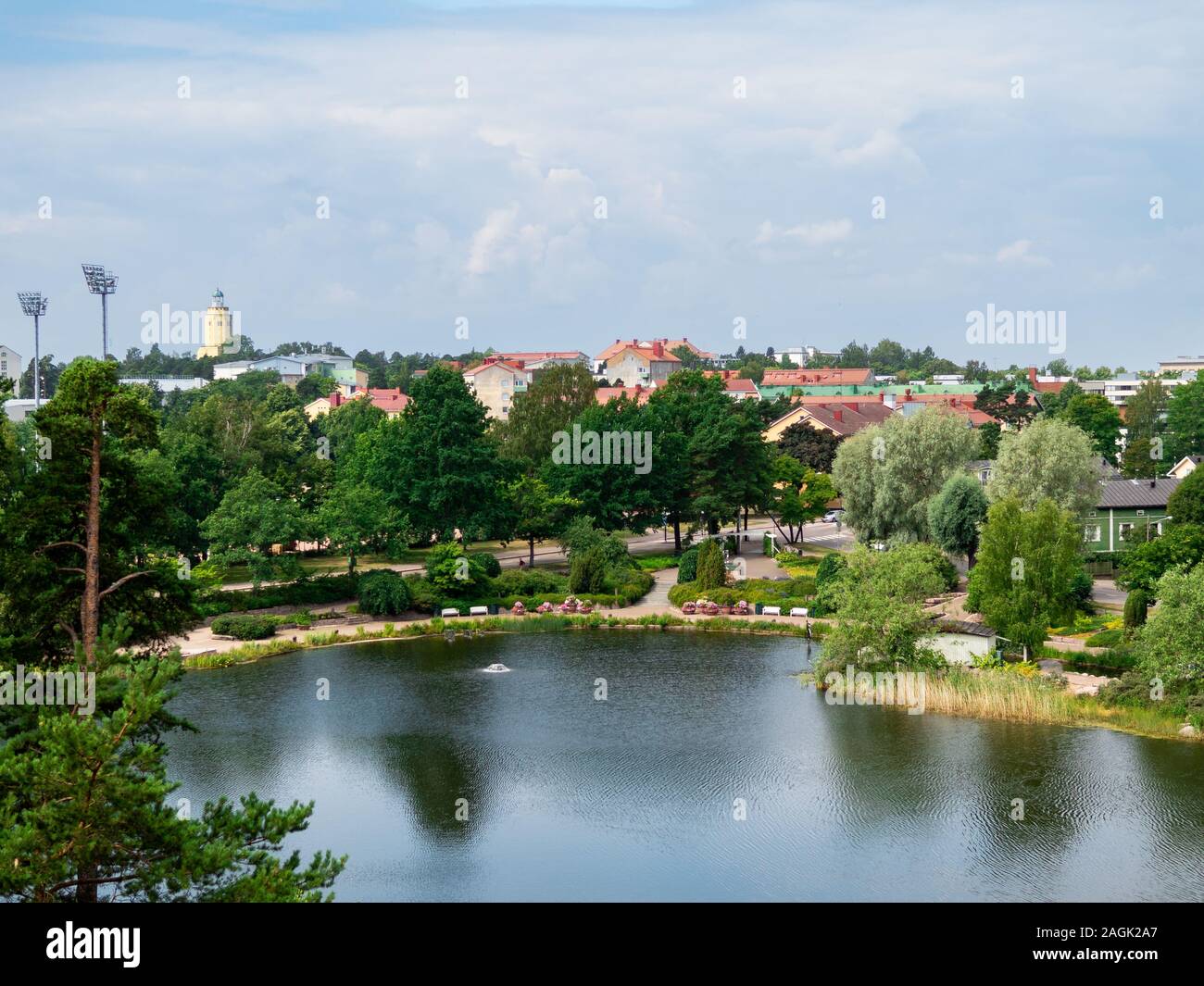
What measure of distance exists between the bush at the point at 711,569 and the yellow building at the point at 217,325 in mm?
142826

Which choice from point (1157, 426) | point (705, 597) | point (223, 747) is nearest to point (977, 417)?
point (1157, 426)

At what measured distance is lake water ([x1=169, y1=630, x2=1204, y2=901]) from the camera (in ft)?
64.1

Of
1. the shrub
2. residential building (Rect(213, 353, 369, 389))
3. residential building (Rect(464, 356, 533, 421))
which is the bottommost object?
the shrub

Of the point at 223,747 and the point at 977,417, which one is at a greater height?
the point at 977,417

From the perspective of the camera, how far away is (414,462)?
45.4 m

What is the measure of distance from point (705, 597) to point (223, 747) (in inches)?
746

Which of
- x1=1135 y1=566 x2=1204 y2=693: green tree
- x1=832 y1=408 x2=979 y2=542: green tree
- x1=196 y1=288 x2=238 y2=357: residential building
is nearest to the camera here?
x1=1135 y1=566 x2=1204 y2=693: green tree

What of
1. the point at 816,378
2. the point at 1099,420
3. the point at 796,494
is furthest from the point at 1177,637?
the point at 816,378

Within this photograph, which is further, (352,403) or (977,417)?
(977,417)

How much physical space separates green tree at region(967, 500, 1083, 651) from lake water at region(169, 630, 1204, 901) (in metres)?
5.57

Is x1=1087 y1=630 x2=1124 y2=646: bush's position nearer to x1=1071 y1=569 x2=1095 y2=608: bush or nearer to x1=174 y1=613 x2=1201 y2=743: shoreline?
x1=1071 y1=569 x2=1095 y2=608: bush

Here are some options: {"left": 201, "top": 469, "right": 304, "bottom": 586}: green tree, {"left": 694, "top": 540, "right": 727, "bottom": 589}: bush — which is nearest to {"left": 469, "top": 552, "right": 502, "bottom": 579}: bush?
{"left": 201, "top": 469, "right": 304, "bottom": 586}: green tree
